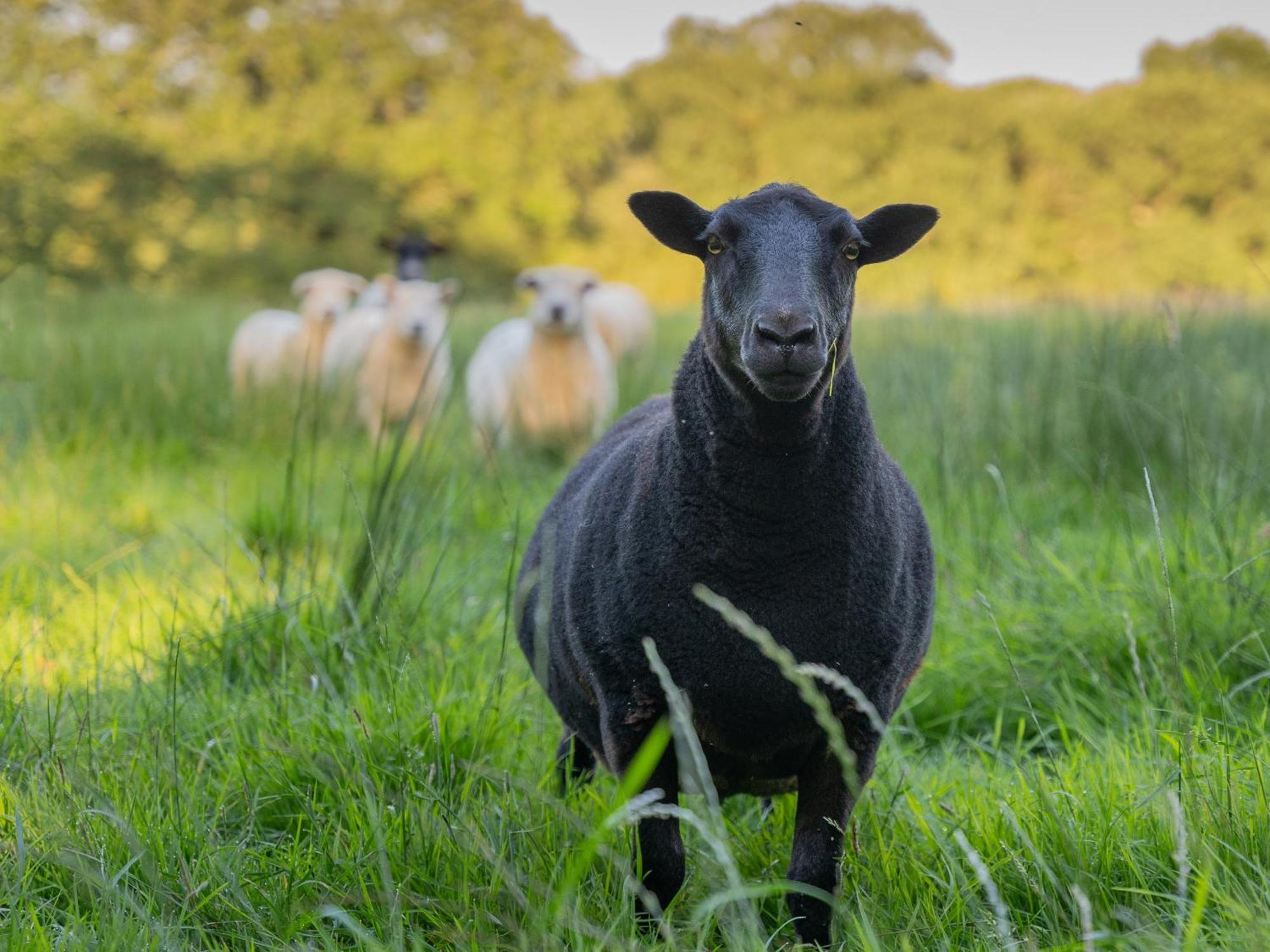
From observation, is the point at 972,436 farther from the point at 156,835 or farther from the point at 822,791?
the point at 156,835

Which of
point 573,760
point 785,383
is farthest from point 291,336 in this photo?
point 785,383

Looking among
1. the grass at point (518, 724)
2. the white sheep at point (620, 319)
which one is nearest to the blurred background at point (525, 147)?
the white sheep at point (620, 319)

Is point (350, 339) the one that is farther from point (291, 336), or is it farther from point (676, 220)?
point (676, 220)

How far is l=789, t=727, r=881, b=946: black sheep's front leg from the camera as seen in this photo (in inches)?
83.5

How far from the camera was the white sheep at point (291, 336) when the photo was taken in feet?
29.1

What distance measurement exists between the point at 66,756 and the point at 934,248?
24.4 meters

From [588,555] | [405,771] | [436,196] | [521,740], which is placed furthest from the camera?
[436,196]

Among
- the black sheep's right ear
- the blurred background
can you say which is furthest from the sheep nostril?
the blurred background

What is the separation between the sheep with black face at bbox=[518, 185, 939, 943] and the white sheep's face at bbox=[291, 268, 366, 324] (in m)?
8.36

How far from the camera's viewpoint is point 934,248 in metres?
24.7

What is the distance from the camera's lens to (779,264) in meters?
2.22

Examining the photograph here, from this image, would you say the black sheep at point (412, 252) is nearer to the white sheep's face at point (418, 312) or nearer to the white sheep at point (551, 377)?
the white sheep's face at point (418, 312)

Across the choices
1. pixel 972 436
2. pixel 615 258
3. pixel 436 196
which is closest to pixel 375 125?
pixel 436 196

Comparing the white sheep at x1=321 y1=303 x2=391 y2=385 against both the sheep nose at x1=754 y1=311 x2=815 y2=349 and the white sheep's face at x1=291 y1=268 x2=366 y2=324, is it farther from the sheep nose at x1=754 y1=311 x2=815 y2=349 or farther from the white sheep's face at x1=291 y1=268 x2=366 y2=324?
the sheep nose at x1=754 y1=311 x2=815 y2=349
